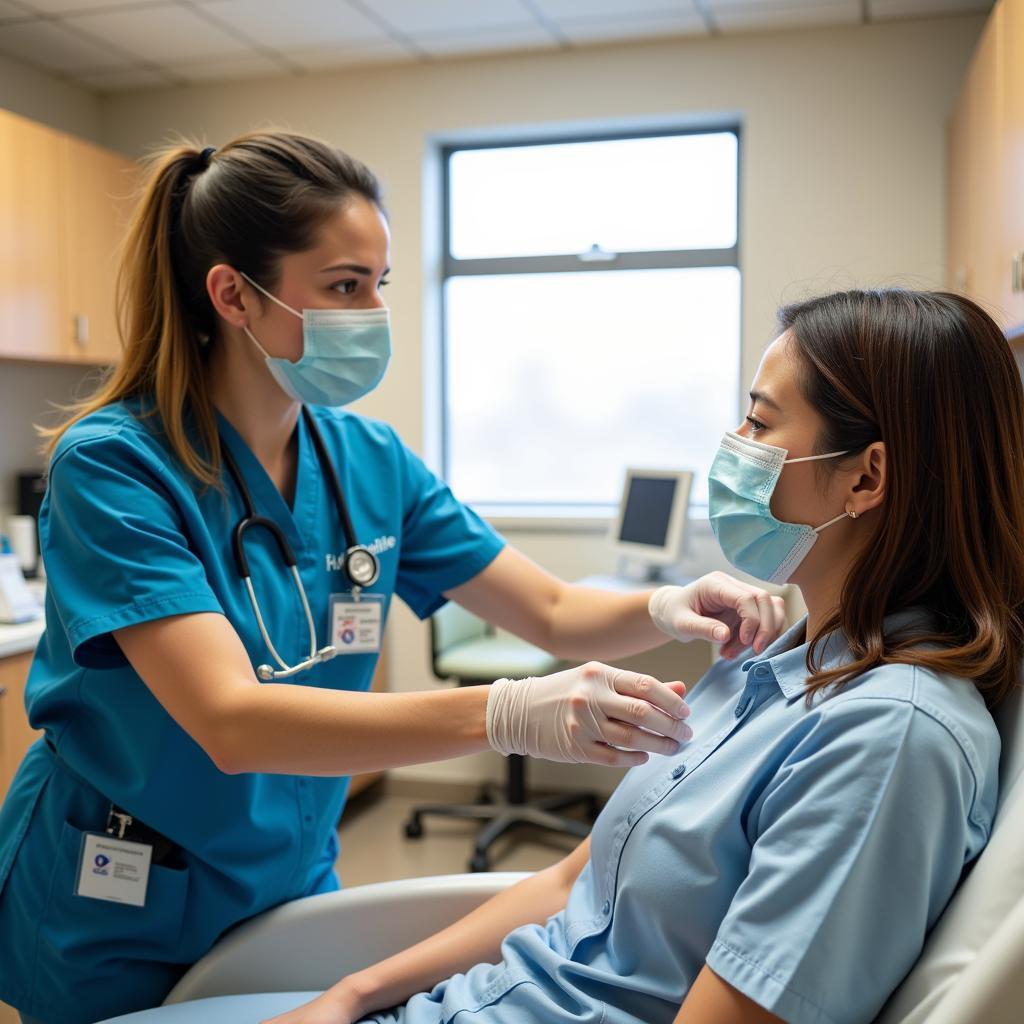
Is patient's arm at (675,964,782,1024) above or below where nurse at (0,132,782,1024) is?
below

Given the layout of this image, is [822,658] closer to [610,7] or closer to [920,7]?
[610,7]

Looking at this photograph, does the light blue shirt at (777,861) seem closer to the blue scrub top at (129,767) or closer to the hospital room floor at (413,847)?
the blue scrub top at (129,767)

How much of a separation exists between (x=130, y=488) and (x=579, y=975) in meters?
0.71

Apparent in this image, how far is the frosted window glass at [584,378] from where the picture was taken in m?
3.79

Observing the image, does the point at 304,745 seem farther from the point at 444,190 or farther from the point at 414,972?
the point at 444,190

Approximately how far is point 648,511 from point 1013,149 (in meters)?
1.62

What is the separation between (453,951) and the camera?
116 cm

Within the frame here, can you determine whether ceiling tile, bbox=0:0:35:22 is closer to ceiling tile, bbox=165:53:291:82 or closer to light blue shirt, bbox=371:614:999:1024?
ceiling tile, bbox=165:53:291:82

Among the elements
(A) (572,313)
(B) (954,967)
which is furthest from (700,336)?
(B) (954,967)

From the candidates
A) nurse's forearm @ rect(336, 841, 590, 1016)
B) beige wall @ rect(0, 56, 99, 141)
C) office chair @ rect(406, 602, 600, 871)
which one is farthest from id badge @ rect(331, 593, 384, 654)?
beige wall @ rect(0, 56, 99, 141)

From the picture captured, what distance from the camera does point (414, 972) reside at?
1142mm

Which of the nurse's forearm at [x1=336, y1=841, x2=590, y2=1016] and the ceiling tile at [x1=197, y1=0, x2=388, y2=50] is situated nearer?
the nurse's forearm at [x1=336, y1=841, x2=590, y2=1016]

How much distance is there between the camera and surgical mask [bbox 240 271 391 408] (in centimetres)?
136

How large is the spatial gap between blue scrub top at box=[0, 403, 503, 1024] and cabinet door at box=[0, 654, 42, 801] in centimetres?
127
